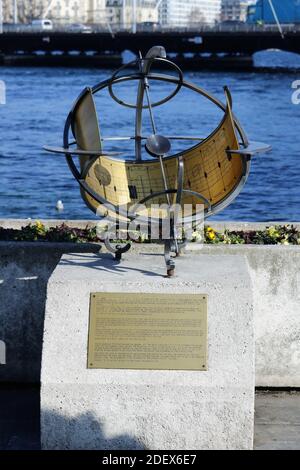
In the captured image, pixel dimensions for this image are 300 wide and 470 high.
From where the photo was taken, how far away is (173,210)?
6980 millimetres

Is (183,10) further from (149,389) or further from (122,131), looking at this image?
(149,389)

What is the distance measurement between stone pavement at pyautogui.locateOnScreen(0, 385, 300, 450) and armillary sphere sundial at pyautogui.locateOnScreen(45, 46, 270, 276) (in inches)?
44.7

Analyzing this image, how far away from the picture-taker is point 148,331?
257 inches

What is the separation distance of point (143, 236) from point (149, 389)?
1.64m

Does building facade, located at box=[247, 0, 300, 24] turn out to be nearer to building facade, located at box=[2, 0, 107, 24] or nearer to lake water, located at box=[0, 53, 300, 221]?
building facade, located at box=[2, 0, 107, 24]

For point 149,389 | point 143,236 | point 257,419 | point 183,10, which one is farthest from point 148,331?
point 183,10

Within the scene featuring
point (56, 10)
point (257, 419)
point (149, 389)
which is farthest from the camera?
point (56, 10)

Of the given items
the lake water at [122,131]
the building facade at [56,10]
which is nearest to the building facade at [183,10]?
the building facade at [56,10]

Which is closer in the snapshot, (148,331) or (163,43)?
(148,331)

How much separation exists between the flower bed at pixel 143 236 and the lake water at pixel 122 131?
12655 mm

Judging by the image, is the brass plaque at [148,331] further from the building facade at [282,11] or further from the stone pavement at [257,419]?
the building facade at [282,11]

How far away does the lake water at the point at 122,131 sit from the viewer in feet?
78.5
